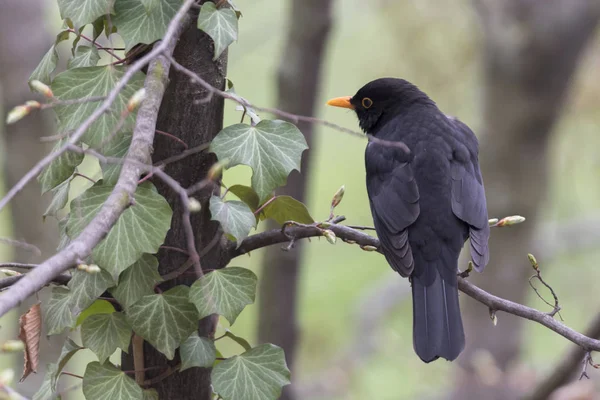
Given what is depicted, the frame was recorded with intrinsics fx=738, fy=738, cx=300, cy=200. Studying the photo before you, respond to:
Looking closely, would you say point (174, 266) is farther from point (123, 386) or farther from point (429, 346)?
point (429, 346)

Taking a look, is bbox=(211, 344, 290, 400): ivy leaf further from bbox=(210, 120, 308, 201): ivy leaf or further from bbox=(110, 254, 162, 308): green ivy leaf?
bbox=(210, 120, 308, 201): ivy leaf

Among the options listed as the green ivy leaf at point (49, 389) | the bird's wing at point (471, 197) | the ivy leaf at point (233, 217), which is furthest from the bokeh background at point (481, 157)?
the bird's wing at point (471, 197)

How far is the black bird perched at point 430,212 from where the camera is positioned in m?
2.73

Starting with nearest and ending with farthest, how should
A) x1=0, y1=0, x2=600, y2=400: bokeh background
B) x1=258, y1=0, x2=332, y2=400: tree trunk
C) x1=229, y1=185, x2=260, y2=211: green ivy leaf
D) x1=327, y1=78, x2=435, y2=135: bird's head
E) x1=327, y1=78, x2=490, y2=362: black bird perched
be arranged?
x1=229, y1=185, x2=260, y2=211: green ivy leaf
x1=327, y1=78, x2=490, y2=362: black bird perched
x1=327, y1=78, x2=435, y2=135: bird's head
x1=258, y1=0, x2=332, y2=400: tree trunk
x1=0, y1=0, x2=600, y2=400: bokeh background

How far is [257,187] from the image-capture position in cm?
190

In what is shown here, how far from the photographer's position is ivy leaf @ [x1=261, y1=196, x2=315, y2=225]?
220 cm

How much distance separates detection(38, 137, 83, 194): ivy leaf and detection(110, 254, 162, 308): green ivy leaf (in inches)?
12.5

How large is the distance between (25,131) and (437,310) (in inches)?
112

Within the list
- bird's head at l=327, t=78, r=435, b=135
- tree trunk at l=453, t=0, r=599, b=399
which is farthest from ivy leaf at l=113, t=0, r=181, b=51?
tree trunk at l=453, t=0, r=599, b=399

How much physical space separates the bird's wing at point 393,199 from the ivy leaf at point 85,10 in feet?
4.54

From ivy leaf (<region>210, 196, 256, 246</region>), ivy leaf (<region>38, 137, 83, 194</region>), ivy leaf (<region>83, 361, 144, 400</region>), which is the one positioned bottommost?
ivy leaf (<region>83, 361, 144, 400</region>)

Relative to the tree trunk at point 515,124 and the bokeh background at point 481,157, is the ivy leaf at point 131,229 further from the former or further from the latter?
the tree trunk at point 515,124

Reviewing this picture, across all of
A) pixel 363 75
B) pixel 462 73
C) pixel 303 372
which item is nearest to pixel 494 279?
pixel 462 73

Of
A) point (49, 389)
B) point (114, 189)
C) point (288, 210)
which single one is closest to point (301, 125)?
point (288, 210)
